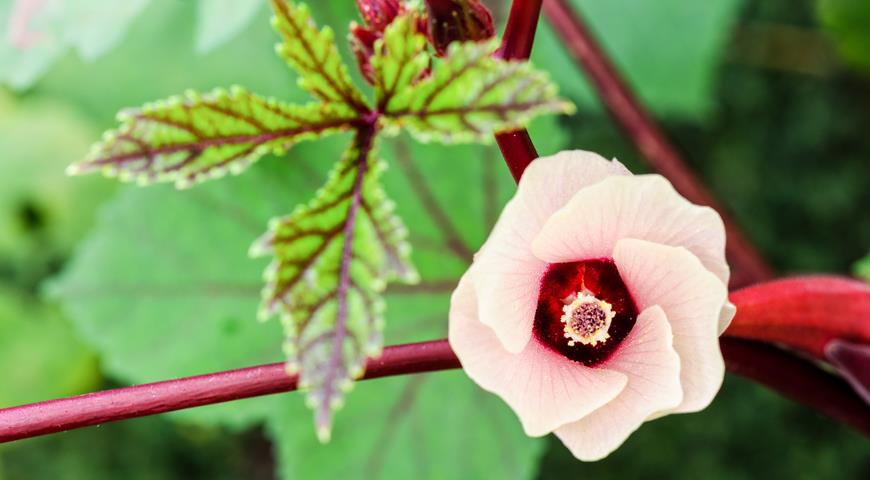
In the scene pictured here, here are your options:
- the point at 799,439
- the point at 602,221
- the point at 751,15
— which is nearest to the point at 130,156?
the point at 602,221

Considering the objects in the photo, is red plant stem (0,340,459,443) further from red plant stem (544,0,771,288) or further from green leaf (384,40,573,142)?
red plant stem (544,0,771,288)

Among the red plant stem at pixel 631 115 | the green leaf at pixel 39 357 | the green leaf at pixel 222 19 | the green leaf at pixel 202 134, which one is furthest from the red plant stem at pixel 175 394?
the green leaf at pixel 39 357

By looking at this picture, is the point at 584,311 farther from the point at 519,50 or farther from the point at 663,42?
the point at 663,42

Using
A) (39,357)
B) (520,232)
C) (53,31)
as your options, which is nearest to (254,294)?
(53,31)

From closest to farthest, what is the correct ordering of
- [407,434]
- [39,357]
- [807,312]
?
[807,312] < [407,434] < [39,357]

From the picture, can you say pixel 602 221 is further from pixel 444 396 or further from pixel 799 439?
pixel 799 439

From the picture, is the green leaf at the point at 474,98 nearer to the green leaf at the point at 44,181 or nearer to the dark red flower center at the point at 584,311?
the dark red flower center at the point at 584,311

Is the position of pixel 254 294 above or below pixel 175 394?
below
